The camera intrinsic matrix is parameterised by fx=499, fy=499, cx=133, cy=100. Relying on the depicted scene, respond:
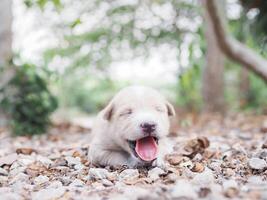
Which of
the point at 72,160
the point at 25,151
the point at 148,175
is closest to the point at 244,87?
the point at 25,151

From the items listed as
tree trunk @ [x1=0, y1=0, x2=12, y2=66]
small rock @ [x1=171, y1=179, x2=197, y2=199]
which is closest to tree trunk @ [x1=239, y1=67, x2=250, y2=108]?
tree trunk @ [x1=0, y1=0, x2=12, y2=66]

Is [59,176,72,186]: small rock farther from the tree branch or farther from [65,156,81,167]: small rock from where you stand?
the tree branch

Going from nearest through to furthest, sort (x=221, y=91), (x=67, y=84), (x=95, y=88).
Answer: (x=221, y=91) < (x=67, y=84) < (x=95, y=88)

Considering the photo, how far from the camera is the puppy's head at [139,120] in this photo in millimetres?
3027

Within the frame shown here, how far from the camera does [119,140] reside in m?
3.26

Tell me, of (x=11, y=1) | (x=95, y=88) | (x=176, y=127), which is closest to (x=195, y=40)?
(x=176, y=127)

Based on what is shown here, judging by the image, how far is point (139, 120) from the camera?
301cm

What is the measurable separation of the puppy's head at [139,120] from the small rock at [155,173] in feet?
0.41

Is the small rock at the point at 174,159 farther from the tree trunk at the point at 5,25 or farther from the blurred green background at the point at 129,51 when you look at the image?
the tree trunk at the point at 5,25

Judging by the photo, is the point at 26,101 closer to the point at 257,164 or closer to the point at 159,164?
the point at 159,164

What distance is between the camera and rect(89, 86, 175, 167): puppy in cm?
304

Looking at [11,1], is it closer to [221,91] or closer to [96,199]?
[221,91]

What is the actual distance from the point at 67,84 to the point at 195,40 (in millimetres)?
5473

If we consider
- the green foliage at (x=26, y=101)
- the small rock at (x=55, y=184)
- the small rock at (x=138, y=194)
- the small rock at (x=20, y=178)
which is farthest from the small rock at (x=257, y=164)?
the green foliage at (x=26, y=101)
